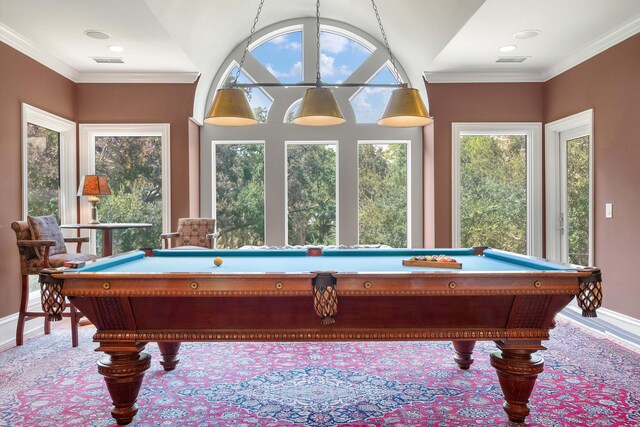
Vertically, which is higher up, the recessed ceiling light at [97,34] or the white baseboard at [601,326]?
the recessed ceiling light at [97,34]

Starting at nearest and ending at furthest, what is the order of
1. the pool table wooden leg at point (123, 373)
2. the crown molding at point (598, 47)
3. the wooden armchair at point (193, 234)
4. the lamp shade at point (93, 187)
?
the pool table wooden leg at point (123, 373) → the crown molding at point (598, 47) → the lamp shade at point (93, 187) → the wooden armchair at point (193, 234)

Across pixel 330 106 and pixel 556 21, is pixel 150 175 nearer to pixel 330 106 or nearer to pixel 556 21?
pixel 330 106

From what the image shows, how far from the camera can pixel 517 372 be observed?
7.25ft

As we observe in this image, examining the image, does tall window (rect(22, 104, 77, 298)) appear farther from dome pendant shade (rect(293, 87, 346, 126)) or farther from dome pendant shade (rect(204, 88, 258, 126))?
dome pendant shade (rect(293, 87, 346, 126))

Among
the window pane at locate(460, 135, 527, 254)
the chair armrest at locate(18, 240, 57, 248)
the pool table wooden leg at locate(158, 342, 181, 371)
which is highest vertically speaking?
the window pane at locate(460, 135, 527, 254)

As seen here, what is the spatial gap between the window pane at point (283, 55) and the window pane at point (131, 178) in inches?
74.0

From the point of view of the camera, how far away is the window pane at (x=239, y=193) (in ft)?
20.8

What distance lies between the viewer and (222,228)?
6371 millimetres

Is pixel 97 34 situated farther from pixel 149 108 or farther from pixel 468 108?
pixel 468 108

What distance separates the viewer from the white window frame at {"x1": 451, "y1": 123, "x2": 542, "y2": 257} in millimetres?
5777

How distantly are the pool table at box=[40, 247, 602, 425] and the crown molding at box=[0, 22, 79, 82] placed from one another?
3185 millimetres

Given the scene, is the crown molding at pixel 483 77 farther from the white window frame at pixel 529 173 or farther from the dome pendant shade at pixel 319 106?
the dome pendant shade at pixel 319 106

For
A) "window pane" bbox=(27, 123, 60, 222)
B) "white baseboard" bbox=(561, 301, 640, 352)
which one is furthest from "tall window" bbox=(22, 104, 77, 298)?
"white baseboard" bbox=(561, 301, 640, 352)

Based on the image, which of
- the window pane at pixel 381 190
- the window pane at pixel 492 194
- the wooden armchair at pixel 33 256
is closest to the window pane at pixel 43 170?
the wooden armchair at pixel 33 256
